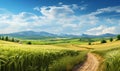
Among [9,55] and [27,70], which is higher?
[9,55]

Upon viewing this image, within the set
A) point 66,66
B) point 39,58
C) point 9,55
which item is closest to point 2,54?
point 9,55

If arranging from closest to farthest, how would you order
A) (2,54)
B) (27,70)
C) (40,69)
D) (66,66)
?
(2,54) → (27,70) → (40,69) → (66,66)

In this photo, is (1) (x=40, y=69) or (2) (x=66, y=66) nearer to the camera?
(1) (x=40, y=69)

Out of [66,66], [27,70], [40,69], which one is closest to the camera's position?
[27,70]

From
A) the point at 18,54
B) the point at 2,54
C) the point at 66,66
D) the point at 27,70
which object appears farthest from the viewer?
the point at 66,66

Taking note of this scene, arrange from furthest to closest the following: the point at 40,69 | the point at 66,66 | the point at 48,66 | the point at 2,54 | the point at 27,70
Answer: the point at 66,66
the point at 48,66
the point at 40,69
the point at 27,70
the point at 2,54

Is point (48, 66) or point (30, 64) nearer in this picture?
point (30, 64)

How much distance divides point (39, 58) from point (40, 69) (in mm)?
859

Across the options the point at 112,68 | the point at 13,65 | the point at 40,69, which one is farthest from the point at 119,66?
the point at 13,65

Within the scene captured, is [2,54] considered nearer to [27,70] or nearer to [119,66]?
[27,70]

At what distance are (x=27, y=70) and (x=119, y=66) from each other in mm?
6491

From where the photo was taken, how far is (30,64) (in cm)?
1792

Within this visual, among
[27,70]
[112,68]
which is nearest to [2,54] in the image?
[27,70]

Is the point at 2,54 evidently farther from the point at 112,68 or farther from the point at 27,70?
the point at 112,68
